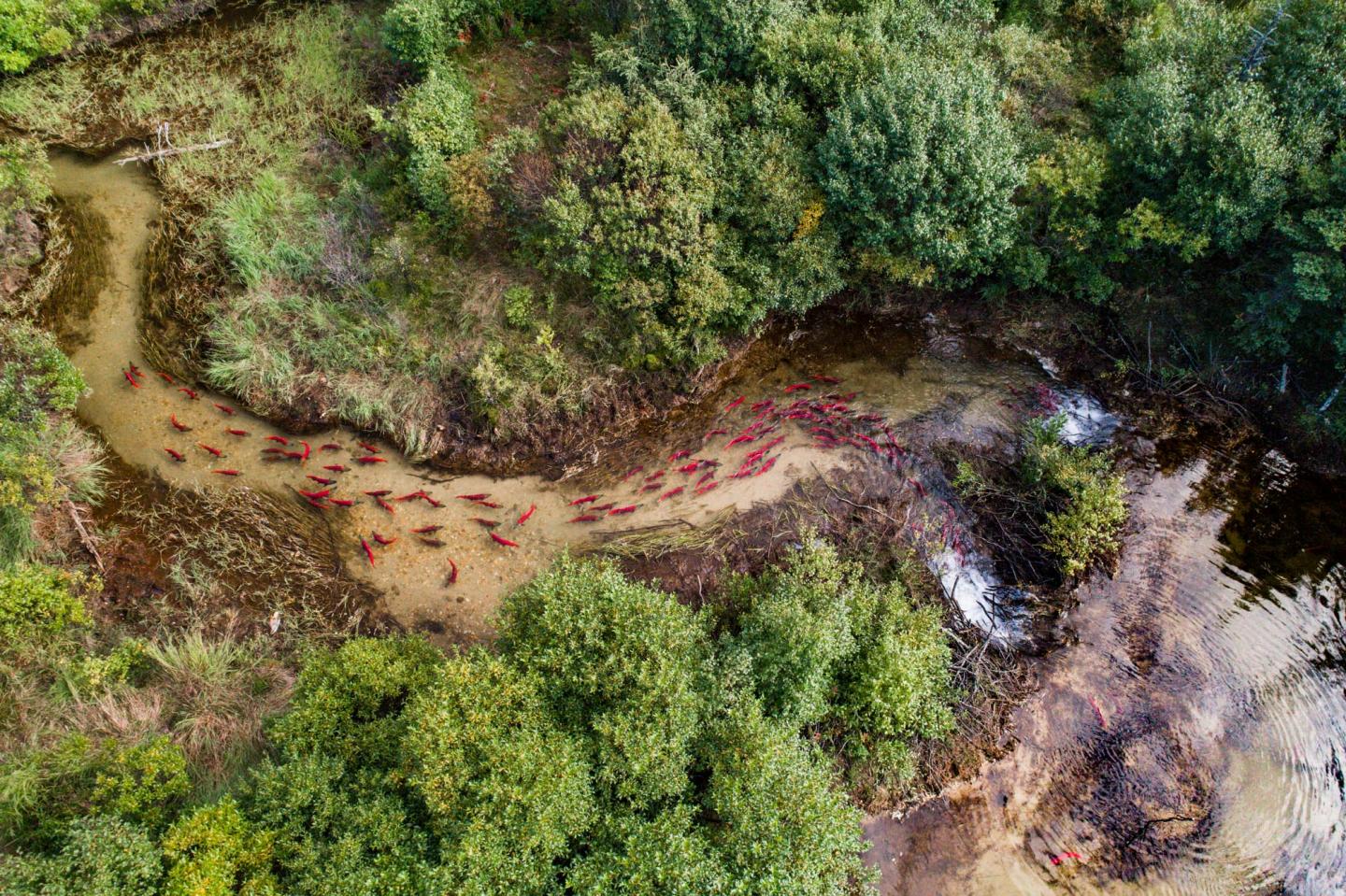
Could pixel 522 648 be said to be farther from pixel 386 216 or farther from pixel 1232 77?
pixel 1232 77

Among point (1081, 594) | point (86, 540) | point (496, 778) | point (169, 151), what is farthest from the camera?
point (169, 151)

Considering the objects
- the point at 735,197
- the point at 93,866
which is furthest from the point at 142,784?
the point at 735,197

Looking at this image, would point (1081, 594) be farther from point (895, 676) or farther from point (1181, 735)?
point (895, 676)

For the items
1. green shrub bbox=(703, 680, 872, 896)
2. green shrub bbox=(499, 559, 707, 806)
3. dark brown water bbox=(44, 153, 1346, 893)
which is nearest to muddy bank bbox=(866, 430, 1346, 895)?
dark brown water bbox=(44, 153, 1346, 893)

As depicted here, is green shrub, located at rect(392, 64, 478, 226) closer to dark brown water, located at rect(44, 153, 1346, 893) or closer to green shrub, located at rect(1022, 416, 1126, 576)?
dark brown water, located at rect(44, 153, 1346, 893)

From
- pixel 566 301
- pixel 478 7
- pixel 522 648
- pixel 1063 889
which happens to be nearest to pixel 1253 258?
pixel 1063 889

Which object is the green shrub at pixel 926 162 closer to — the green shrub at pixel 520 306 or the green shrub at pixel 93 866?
the green shrub at pixel 520 306
